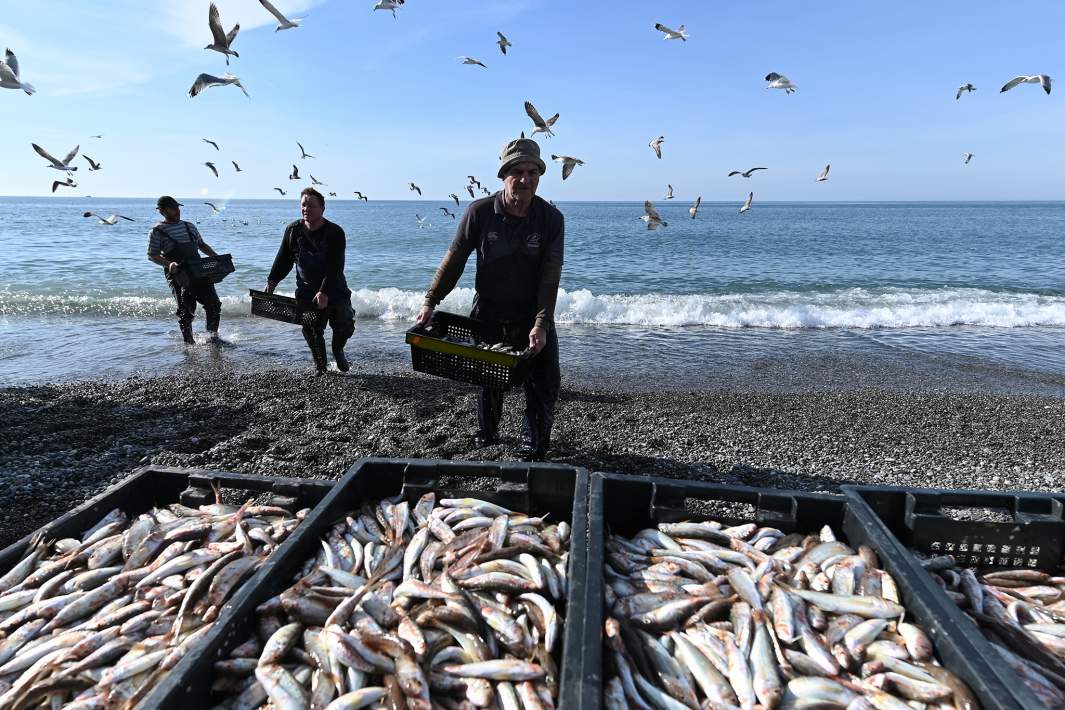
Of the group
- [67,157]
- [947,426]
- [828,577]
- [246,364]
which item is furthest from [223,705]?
[67,157]

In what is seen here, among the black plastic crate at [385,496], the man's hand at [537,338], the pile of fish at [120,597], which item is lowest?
the pile of fish at [120,597]

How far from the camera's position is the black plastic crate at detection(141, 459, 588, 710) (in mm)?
2242

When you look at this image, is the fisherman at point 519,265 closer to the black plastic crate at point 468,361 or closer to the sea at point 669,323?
the black plastic crate at point 468,361

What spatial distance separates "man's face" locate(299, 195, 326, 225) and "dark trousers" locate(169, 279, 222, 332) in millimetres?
4060

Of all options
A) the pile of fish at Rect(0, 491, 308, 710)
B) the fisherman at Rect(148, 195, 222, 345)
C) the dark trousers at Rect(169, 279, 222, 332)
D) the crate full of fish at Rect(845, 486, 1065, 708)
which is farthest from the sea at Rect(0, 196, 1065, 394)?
the pile of fish at Rect(0, 491, 308, 710)

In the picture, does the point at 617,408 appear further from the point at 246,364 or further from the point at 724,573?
the point at 246,364

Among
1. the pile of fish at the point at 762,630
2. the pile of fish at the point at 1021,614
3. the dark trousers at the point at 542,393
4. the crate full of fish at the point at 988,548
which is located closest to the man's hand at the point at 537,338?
the dark trousers at the point at 542,393

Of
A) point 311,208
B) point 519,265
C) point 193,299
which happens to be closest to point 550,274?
point 519,265

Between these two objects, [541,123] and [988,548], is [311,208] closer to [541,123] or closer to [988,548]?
[541,123]

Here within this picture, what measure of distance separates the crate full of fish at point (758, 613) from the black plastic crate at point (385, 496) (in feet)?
0.28

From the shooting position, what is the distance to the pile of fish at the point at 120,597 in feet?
8.23

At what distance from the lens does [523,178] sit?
15.0 ft

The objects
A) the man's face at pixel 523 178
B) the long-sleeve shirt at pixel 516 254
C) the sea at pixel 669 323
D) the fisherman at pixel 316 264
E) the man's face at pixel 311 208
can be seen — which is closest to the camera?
the man's face at pixel 523 178

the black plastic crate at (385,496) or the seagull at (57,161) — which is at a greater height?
the seagull at (57,161)
